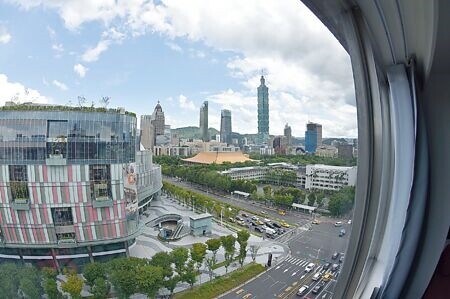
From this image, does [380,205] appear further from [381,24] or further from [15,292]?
[15,292]

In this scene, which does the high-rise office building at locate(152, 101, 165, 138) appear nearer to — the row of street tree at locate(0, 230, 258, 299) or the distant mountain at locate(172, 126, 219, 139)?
the distant mountain at locate(172, 126, 219, 139)

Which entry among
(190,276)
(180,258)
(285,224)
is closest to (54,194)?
(180,258)

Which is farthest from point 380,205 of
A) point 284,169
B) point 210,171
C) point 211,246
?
point 210,171

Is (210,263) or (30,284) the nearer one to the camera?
(30,284)

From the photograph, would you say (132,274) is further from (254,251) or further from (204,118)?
(204,118)

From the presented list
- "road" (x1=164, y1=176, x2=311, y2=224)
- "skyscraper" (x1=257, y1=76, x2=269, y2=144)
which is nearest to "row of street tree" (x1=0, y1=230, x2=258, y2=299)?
"road" (x1=164, y1=176, x2=311, y2=224)

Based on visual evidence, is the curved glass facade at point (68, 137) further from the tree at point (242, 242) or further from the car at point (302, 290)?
the car at point (302, 290)
